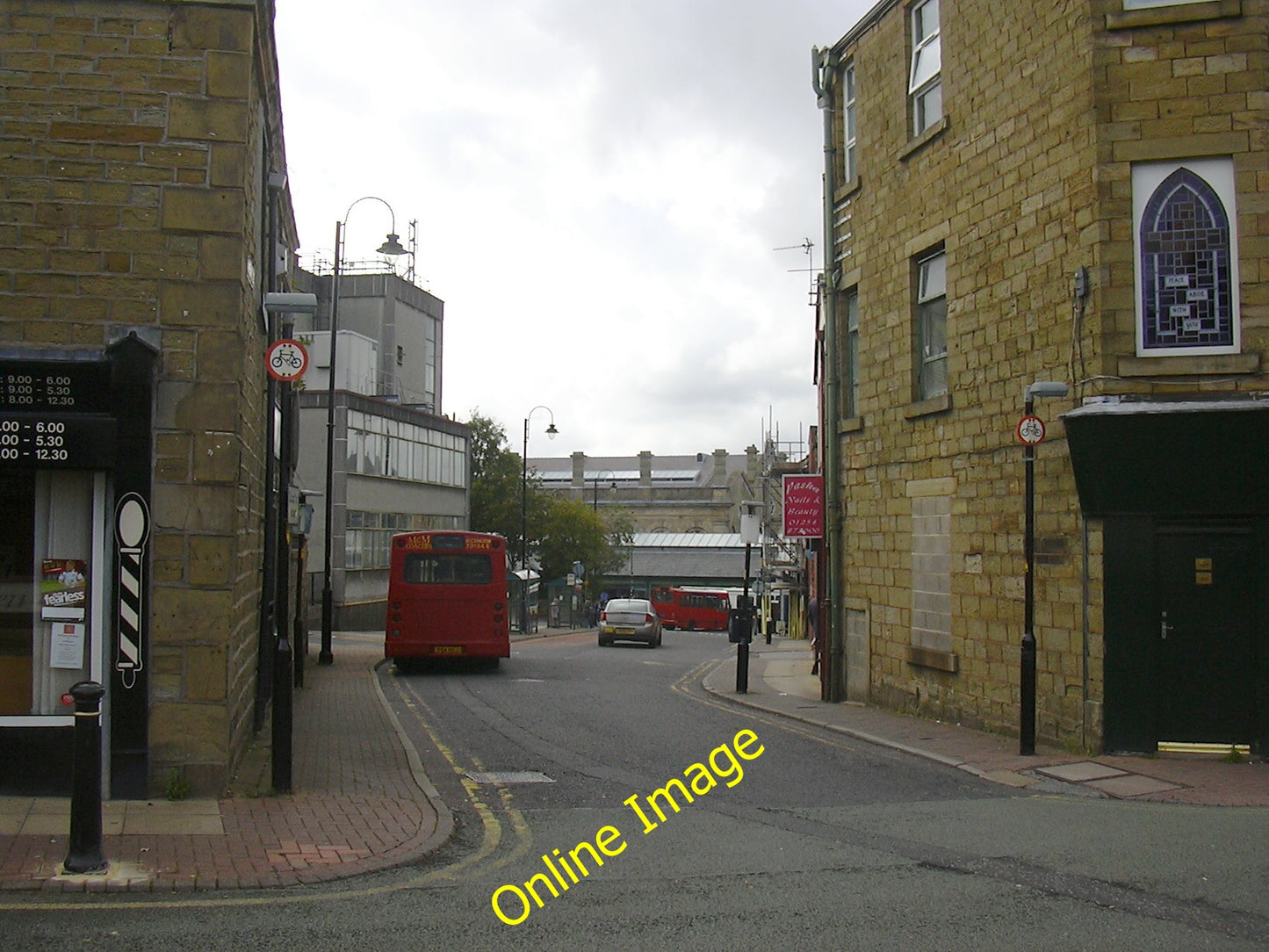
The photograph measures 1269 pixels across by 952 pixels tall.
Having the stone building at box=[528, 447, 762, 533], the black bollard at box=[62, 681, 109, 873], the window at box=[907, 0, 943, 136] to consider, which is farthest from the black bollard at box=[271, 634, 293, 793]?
the stone building at box=[528, 447, 762, 533]

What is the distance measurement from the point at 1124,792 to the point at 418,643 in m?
14.7

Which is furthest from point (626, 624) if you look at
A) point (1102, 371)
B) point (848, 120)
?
point (1102, 371)

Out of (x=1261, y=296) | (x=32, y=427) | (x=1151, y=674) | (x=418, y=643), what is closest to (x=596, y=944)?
(x=32, y=427)

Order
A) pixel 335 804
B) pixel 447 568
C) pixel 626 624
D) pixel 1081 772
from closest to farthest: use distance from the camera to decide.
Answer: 1. pixel 335 804
2. pixel 1081 772
3. pixel 447 568
4. pixel 626 624

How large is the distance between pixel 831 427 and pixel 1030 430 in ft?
20.5

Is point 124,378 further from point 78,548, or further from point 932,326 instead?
point 932,326

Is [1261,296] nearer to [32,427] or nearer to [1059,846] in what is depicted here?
[1059,846]

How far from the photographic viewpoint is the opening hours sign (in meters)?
19.0

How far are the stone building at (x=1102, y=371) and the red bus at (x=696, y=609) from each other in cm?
4853

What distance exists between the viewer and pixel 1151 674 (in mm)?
11711

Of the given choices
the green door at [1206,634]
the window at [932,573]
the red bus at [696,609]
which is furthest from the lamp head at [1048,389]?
the red bus at [696,609]

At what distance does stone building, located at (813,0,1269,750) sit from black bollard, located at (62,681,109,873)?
28.6 feet

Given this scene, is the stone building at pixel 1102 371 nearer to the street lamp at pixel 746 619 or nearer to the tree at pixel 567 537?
the street lamp at pixel 746 619

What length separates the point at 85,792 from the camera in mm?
6793
